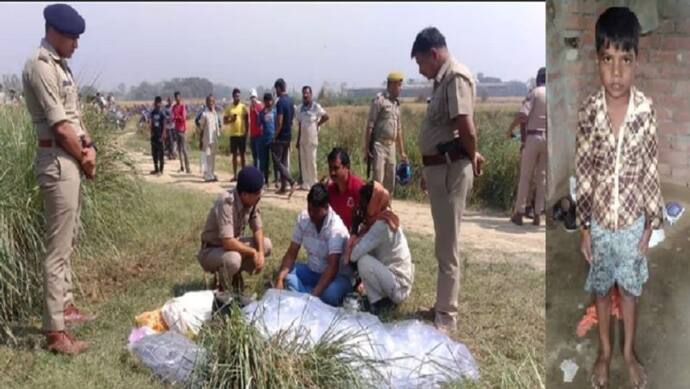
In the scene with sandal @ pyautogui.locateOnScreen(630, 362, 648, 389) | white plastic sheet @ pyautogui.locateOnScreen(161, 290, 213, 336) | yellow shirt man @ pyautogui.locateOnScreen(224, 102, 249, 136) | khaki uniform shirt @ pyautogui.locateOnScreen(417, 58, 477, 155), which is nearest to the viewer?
sandal @ pyautogui.locateOnScreen(630, 362, 648, 389)

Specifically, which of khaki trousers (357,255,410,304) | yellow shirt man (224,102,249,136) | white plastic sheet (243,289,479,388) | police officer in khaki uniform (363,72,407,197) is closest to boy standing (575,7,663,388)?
white plastic sheet (243,289,479,388)

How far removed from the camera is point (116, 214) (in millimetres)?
6449

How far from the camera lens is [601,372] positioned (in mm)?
1926

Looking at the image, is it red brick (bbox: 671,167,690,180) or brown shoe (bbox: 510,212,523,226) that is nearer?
red brick (bbox: 671,167,690,180)

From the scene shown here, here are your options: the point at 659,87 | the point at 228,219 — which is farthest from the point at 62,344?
the point at 659,87

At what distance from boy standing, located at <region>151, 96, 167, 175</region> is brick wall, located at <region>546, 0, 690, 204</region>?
12202mm

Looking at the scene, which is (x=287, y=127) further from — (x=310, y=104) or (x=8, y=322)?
(x=8, y=322)

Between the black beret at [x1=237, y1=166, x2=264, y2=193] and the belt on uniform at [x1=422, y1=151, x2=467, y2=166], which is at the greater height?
the belt on uniform at [x1=422, y1=151, x2=467, y2=166]

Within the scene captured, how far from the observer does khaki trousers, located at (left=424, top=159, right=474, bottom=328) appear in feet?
14.6

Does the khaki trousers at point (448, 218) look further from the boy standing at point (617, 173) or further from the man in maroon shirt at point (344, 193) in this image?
the boy standing at point (617, 173)

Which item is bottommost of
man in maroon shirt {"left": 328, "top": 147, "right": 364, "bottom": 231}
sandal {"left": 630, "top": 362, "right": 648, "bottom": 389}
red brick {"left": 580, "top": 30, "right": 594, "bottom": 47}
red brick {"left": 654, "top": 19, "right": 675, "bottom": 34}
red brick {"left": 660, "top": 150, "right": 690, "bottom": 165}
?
sandal {"left": 630, "top": 362, "right": 648, "bottom": 389}

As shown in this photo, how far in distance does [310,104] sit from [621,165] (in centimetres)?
933

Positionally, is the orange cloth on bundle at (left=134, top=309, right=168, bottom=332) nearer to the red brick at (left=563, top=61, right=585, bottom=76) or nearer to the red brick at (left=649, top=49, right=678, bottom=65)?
the red brick at (left=563, top=61, right=585, bottom=76)

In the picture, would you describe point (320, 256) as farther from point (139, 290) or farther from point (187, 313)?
point (139, 290)
